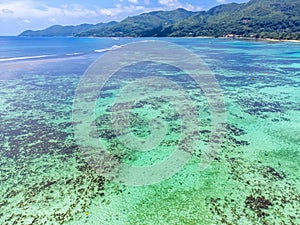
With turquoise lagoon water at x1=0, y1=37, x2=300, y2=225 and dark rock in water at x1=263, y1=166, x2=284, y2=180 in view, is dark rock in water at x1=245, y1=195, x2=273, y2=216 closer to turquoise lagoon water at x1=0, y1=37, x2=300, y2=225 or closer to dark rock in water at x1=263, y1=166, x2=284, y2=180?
turquoise lagoon water at x1=0, y1=37, x2=300, y2=225

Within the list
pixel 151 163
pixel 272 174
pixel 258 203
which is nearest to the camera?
pixel 258 203

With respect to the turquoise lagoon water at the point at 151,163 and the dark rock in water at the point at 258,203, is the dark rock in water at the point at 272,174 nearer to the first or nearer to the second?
the turquoise lagoon water at the point at 151,163

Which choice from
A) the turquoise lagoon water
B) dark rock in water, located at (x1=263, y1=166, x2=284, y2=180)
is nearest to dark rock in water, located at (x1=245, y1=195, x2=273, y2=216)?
the turquoise lagoon water

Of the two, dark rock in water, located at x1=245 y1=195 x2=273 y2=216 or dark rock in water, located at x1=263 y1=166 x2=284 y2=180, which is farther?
dark rock in water, located at x1=263 y1=166 x2=284 y2=180

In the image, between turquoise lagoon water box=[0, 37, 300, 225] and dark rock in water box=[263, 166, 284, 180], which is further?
dark rock in water box=[263, 166, 284, 180]

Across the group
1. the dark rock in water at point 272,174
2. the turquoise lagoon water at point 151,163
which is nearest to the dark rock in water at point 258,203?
the turquoise lagoon water at point 151,163

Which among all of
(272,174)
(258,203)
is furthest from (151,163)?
(272,174)

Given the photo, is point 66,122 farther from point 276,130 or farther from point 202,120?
point 276,130

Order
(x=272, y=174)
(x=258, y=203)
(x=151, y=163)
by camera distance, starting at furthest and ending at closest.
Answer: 1. (x=151, y=163)
2. (x=272, y=174)
3. (x=258, y=203)

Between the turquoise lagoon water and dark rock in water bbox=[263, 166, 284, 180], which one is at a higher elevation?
the turquoise lagoon water

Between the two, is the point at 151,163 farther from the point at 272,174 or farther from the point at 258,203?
the point at 272,174

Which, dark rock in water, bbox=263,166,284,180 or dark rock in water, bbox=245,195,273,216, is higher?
dark rock in water, bbox=245,195,273,216
